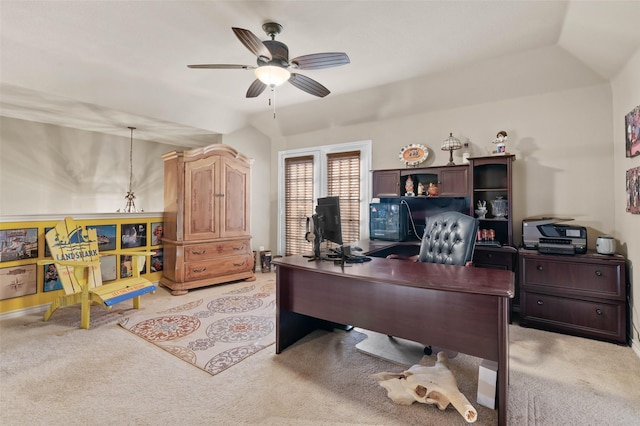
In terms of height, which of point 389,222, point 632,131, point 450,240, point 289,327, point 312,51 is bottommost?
point 289,327

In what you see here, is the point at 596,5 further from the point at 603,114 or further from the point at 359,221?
the point at 359,221

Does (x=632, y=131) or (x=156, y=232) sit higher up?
(x=632, y=131)

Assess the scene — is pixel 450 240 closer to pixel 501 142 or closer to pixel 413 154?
pixel 501 142

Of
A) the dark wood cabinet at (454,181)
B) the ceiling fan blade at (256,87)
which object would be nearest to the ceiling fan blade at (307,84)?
the ceiling fan blade at (256,87)

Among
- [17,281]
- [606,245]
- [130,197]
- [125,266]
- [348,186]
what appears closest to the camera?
[606,245]

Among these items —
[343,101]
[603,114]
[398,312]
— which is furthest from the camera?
[343,101]

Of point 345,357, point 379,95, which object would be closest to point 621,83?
point 379,95

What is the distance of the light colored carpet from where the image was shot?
1.79m

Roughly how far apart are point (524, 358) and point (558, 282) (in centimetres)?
97

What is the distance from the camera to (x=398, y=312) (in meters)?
2.02

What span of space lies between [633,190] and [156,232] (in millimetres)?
5581

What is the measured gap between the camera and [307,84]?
2980mm

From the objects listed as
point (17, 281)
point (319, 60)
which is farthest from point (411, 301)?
point (17, 281)

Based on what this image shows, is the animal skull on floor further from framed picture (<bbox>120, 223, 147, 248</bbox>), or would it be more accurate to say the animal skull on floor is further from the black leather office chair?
framed picture (<bbox>120, 223, 147, 248</bbox>)
